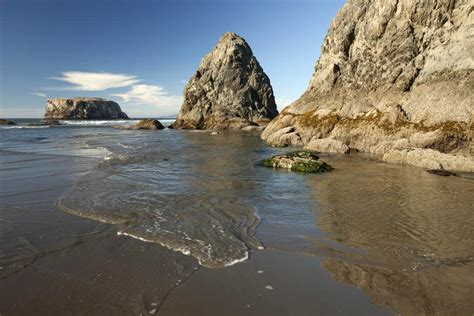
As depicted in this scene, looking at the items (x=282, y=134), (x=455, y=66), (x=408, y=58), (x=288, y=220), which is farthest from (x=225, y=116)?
(x=288, y=220)

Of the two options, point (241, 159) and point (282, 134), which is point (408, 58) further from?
point (241, 159)

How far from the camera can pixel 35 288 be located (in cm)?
643

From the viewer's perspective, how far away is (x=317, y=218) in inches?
433

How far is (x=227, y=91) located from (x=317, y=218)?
3545 inches

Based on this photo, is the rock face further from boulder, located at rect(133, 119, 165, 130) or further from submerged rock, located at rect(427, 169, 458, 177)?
boulder, located at rect(133, 119, 165, 130)

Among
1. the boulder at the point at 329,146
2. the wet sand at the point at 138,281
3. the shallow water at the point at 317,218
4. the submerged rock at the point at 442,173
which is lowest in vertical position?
the wet sand at the point at 138,281

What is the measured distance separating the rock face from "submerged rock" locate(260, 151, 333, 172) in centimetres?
906

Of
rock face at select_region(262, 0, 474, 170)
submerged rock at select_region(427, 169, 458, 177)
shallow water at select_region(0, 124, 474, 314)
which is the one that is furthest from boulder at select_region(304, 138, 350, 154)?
submerged rock at select_region(427, 169, 458, 177)

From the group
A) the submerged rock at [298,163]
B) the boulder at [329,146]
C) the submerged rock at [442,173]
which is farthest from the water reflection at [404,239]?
the boulder at [329,146]

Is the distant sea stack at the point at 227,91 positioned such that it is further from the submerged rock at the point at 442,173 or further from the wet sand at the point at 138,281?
the wet sand at the point at 138,281

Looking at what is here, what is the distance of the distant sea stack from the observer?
9218cm

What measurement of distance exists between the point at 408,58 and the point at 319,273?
3231 centimetres

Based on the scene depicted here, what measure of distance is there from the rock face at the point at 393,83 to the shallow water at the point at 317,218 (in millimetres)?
8907

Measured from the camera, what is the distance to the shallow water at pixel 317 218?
6.99 m
